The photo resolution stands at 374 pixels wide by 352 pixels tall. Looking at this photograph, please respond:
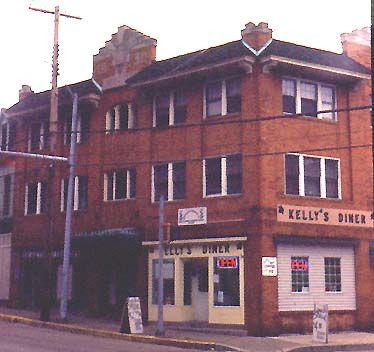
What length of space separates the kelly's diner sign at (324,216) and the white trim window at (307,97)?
3.73 m

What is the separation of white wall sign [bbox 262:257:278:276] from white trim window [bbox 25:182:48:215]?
1343cm

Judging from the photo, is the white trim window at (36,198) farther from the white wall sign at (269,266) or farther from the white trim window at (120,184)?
the white wall sign at (269,266)

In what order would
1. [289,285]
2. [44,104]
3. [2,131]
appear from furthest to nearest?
[2,131] → [44,104] → [289,285]

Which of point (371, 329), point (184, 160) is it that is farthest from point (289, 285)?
point (184, 160)

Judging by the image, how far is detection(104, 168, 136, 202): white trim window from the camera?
29.2 meters

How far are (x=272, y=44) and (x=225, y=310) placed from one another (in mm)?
10368

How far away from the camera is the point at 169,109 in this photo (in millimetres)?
27906

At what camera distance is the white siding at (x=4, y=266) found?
34.6 m

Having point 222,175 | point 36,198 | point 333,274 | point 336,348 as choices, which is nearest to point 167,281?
point 222,175

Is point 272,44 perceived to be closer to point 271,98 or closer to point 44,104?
point 271,98

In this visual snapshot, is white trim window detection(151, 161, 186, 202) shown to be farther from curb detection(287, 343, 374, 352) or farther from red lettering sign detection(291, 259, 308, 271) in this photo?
curb detection(287, 343, 374, 352)

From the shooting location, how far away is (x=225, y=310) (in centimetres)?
2473

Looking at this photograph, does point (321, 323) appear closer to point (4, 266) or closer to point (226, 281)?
point (226, 281)

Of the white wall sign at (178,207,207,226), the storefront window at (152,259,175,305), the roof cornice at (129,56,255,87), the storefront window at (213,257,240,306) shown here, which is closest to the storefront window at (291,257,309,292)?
the storefront window at (213,257,240,306)
